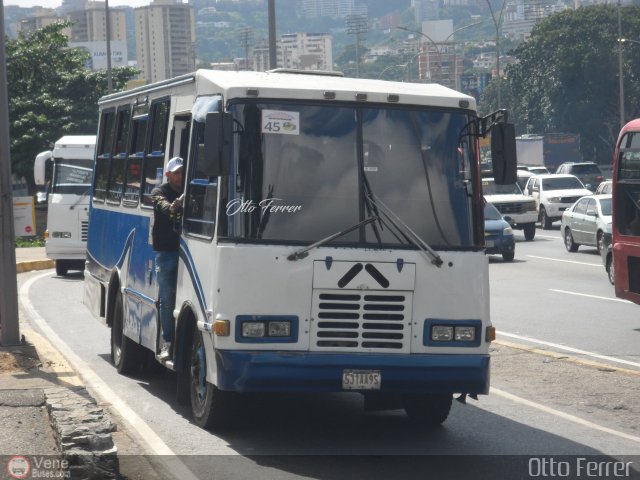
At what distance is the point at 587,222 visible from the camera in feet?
104

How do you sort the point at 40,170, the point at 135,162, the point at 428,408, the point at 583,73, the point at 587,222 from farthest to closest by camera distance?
the point at 583,73 → the point at 587,222 → the point at 40,170 → the point at 135,162 → the point at 428,408

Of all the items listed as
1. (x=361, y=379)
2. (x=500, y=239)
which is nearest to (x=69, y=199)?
(x=500, y=239)

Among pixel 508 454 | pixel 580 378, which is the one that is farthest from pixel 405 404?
pixel 580 378

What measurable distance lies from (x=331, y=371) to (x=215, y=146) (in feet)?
5.86

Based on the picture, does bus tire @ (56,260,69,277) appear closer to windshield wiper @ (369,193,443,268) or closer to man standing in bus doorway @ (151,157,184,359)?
man standing in bus doorway @ (151,157,184,359)

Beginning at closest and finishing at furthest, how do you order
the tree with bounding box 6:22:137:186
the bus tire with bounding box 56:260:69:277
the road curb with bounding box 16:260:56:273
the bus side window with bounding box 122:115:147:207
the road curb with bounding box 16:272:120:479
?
the road curb with bounding box 16:272:120:479
the bus side window with bounding box 122:115:147:207
the bus tire with bounding box 56:260:69:277
the road curb with bounding box 16:260:56:273
the tree with bounding box 6:22:137:186

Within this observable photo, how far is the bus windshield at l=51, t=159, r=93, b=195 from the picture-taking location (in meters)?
28.2

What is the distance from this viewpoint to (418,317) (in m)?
9.18

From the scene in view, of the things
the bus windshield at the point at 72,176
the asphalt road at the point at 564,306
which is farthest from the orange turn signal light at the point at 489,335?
the bus windshield at the point at 72,176

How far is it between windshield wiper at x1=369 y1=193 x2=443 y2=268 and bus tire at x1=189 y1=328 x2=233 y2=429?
1.69m

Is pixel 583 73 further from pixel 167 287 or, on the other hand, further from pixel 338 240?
pixel 338 240

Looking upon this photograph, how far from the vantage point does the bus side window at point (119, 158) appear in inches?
528

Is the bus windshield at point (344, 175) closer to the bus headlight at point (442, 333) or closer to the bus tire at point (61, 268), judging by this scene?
the bus headlight at point (442, 333)

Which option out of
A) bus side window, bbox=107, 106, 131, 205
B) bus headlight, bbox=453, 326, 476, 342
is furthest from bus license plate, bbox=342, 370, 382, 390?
bus side window, bbox=107, 106, 131, 205
